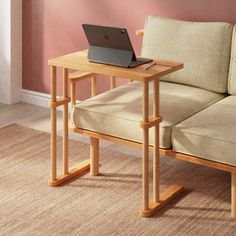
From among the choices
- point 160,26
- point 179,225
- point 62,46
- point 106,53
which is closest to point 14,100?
point 62,46

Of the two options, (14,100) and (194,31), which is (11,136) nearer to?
(14,100)

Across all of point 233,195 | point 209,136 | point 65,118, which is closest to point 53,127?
point 65,118

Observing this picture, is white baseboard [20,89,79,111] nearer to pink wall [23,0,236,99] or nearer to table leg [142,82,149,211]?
pink wall [23,0,236,99]

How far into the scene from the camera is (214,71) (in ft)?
10.6

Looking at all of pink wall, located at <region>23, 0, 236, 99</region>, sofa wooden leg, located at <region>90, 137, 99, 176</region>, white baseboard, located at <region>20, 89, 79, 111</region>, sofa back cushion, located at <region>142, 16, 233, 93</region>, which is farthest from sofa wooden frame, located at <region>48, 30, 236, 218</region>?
white baseboard, located at <region>20, 89, 79, 111</region>

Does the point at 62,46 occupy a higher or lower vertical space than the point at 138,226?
higher

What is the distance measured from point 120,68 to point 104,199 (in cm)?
63

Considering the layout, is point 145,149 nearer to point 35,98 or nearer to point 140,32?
point 140,32

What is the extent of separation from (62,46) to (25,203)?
1.47m

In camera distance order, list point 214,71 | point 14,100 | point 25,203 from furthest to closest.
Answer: point 14,100, point 214,71, point 25,203

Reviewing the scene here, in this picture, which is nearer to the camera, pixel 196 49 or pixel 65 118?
pixel 65 118

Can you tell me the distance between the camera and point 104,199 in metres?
3.01

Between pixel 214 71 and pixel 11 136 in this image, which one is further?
pixel 11 136

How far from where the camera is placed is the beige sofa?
2756 mm
